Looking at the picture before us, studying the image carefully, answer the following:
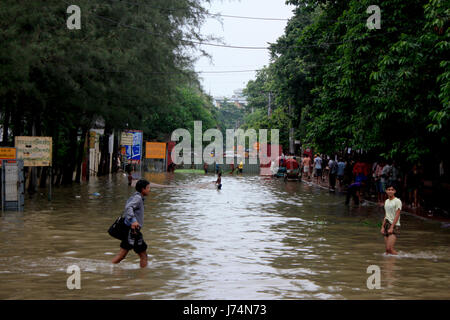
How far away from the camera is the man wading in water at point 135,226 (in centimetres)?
1060

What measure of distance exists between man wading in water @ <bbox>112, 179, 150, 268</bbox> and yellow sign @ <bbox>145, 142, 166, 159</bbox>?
5378cm

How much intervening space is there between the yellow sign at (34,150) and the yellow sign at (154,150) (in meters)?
41.1

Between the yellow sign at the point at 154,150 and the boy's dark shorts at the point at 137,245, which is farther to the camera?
the yellow sign at the point at 154,150

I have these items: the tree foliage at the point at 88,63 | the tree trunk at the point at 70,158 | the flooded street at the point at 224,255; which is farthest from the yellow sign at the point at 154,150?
the flooded street at the point at 224,255

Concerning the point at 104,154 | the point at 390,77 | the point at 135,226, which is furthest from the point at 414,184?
the point at 104,154

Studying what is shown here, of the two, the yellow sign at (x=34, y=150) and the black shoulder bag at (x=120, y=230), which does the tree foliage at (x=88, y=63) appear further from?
the black shoulder bag at (x=120, y=230)

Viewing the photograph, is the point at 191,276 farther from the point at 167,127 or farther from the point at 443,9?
the point at 167,127

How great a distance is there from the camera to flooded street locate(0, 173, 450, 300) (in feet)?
30.3

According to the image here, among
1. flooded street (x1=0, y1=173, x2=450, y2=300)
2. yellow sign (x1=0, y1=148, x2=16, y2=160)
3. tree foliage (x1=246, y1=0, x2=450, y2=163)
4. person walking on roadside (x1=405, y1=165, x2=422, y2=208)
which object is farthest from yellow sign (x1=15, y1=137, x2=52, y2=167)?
person walking on roadside (x1=405, y1=165, x2=422, y2=208)

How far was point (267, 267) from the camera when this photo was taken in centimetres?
1121

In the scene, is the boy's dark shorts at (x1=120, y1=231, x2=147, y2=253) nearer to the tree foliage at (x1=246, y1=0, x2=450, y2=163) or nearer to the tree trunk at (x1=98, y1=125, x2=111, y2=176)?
the tree foliage at (x1=246, y1=0, x2=450, y2=163)

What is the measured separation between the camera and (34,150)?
76.0 feet

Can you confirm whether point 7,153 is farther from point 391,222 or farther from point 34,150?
point 391,222
